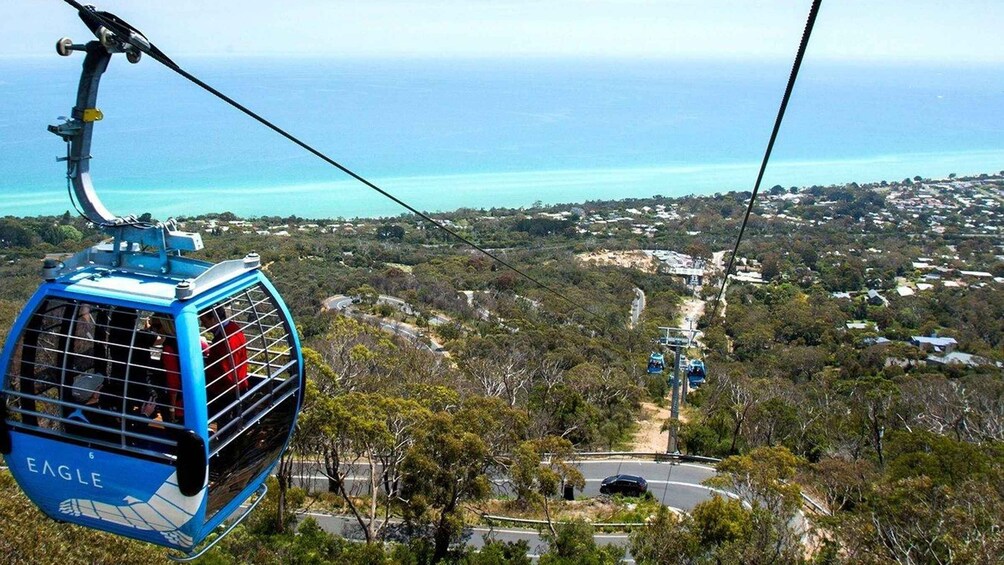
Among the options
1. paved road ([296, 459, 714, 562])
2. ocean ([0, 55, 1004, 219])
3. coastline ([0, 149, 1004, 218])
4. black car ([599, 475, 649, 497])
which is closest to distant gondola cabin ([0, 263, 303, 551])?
paved road ([296, 459, 714, 562])

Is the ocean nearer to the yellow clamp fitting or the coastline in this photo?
the coastline

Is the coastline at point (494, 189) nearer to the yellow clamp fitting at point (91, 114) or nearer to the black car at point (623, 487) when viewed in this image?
the black car at point (623, 487)

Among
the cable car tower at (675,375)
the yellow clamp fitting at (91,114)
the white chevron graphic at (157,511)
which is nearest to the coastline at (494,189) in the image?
the cable car tower at (675,375)

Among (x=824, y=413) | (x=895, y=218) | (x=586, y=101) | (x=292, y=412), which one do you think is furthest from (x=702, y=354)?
(x=586, y=101)

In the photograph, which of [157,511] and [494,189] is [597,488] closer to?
[157,511]

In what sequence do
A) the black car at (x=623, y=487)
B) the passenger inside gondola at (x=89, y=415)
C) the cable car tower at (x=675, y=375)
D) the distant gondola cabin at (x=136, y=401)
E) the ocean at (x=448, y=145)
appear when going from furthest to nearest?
1. the ocean at (x=448, y=145)
2. the cable car tower at (x=675, y=375)
3. the black car at (x=623, y=487)
4. the passenger inside gondola at (x=89, y=415)
5. the distant gondola cabin at (x=136, y=401)

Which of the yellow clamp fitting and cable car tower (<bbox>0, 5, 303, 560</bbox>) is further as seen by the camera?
the yellow clamp fitting

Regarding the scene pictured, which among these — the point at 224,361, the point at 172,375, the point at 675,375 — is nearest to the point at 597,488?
the point at 675,375
